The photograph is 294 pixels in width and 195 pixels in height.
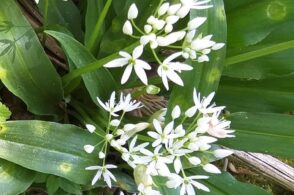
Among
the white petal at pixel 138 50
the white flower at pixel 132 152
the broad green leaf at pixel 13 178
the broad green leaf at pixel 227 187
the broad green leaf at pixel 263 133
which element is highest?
the white petal at pixel 138 50

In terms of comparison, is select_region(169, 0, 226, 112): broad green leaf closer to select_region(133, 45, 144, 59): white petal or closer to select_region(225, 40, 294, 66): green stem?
select_region(225, 40, 294, 66): green stem

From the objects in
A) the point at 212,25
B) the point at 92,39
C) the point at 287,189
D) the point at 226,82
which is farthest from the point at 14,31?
the point at 287,189

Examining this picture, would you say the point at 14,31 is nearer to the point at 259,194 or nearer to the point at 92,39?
the point at 92,39

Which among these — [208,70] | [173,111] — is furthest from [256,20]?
[173,111]

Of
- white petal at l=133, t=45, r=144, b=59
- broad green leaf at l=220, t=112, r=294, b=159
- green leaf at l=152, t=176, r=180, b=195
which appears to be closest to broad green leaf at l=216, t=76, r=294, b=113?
broad green leaf at l=220, t=112, r=294, b=159

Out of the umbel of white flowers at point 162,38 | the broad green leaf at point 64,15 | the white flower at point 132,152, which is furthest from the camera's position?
the broad green leaf at point 64,15

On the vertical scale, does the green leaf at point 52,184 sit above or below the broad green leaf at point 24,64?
below

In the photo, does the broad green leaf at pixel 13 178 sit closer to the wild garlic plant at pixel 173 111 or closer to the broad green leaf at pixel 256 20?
the wild garlic plant at pixel 173 111

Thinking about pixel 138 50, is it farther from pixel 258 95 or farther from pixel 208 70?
pixel 258 95

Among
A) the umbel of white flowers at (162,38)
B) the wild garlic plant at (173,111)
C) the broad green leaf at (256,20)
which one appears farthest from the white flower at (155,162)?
the broad green leaf at (256,20)
